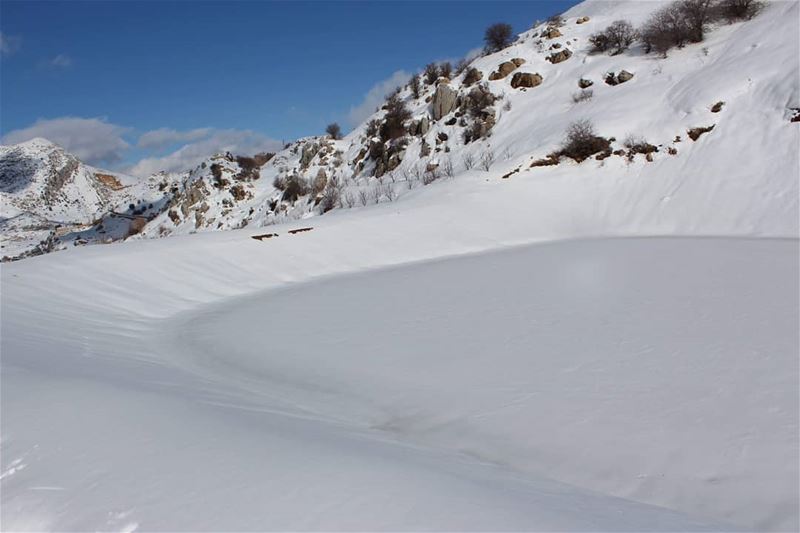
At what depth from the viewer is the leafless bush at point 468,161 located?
1901 centimetres

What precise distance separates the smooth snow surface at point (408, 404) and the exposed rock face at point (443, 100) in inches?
723

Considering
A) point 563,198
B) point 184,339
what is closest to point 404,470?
point 184,339

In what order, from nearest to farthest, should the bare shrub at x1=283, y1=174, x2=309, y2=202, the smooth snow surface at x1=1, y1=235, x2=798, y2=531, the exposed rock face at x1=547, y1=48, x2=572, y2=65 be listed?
1. the smooth snow surface at x1=1, y1=235, x2=798, y2=531
2. the exposed rock face at x1=547, y1=48, x2=572, y2=65
3. the bare shrub at x1=283, y1=174, x2=309, y2=202

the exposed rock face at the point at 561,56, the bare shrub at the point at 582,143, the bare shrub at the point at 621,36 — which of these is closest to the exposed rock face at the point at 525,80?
the exposed rock face at the point at 561,56

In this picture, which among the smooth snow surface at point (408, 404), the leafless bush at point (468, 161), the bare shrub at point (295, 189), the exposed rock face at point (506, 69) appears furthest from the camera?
the bare shrub at point (295, 189)

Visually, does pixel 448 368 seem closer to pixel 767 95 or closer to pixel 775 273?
pixel 775 273

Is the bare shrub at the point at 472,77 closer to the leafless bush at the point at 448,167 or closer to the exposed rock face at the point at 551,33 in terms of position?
the exposed rock face at the point at 551,33

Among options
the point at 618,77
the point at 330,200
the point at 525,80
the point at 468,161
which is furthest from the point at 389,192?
the point at 618,77

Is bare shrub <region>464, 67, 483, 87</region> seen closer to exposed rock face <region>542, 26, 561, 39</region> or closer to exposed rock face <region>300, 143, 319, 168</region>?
exposed rock face <region>542, 26, 561, 39</region>

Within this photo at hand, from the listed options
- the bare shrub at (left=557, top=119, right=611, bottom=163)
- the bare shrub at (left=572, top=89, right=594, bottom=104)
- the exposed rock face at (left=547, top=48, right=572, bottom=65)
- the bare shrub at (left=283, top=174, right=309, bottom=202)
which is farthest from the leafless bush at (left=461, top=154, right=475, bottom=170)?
the bare shrub at (left=283, top=174, right=309, bottom=202)

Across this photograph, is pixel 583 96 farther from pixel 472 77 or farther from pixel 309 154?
pixel 309 154

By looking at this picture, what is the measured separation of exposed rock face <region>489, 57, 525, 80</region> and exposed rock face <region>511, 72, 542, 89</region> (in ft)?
2.82

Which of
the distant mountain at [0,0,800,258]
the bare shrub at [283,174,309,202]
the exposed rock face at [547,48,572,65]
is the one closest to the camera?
the distant mountain at [0,0,800,258]

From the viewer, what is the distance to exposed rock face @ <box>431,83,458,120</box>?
23.8m
